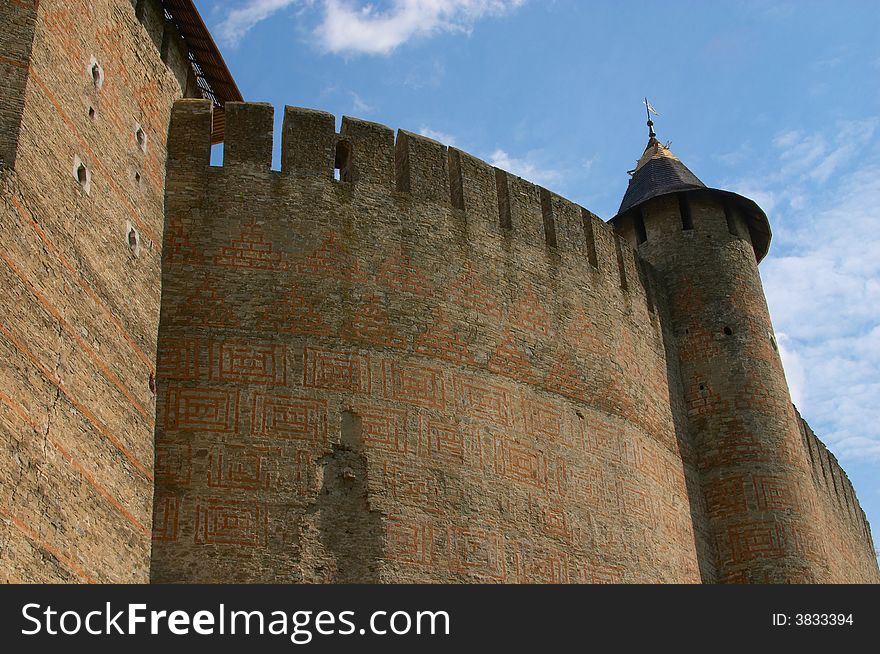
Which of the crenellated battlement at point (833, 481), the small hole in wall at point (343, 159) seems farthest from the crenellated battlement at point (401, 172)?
the crenellated battlement at point (833, 481)

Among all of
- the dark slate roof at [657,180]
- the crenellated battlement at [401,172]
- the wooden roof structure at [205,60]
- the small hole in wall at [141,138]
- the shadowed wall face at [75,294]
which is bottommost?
the shadowed wall face at [75,294]

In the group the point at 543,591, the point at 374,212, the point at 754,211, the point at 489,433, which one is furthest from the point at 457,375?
the point at 754,211

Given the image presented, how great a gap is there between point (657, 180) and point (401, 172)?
206 inches

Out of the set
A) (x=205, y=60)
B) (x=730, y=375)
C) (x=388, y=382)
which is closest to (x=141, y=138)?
(x=205, y=60)

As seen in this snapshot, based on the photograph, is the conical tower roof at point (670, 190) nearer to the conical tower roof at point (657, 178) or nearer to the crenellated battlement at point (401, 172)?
the conical tower roof at point (657, 178)

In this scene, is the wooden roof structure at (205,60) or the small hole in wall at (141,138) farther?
the wooden roof structure at (205,60)

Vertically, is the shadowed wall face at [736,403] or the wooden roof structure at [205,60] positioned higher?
the wooden roof structure at [205,60]

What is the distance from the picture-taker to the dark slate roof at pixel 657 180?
15828mm

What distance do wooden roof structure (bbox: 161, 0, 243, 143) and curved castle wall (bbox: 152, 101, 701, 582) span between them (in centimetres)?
104

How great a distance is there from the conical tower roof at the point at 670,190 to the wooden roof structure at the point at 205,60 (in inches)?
224

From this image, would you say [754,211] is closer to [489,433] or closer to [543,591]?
[489,433]

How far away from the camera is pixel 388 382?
35.0ft

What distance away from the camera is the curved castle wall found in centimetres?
967

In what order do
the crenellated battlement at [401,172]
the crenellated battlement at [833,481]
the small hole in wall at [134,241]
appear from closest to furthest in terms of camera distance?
the small hole in wall at [134,241]
the crenellated battlement at [401,172]
the crenellated battlement at [833,481]
